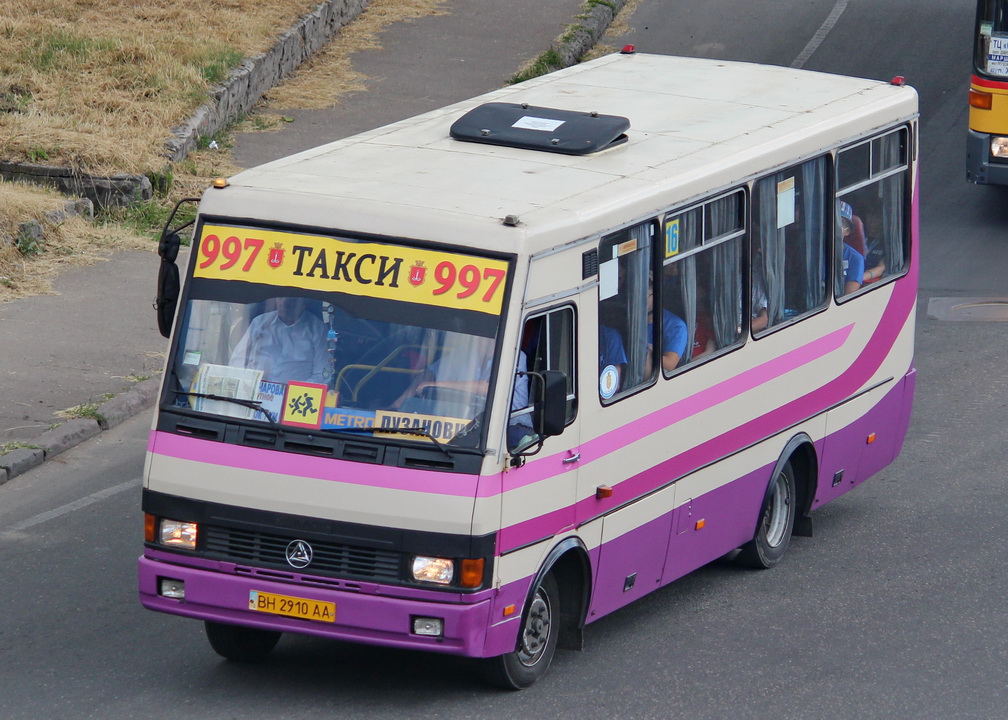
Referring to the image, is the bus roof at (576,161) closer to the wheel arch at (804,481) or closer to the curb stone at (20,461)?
the wheel arch at (804,481)

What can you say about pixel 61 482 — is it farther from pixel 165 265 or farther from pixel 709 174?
pixel 709 174

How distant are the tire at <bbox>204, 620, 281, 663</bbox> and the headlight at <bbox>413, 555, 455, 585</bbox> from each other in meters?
1.17

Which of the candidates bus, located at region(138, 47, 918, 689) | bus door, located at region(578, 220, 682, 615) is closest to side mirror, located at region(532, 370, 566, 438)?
bus, located at region(138, 47, 918, 689)

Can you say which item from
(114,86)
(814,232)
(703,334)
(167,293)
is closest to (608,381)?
(703,334)

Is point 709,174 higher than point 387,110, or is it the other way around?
point 709,174

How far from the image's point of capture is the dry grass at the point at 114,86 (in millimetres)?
16453

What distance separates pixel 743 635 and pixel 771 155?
105 inches

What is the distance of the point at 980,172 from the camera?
714 inches

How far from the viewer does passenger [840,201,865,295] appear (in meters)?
10.7

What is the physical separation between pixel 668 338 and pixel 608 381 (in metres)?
0.69

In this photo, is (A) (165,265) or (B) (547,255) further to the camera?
(A) (165,265)

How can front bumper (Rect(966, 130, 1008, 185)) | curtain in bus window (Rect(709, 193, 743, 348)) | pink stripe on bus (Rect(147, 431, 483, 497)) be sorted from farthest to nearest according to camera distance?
1. front bumper (Rect(966, 130, 1008, 185))
2. curtain in bus window (Rect(709, 193, 743, 348))
3. pink stripe on bus (Rect(147, 431, 483, 497))

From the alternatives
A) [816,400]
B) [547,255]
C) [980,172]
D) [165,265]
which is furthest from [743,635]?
[980,172]

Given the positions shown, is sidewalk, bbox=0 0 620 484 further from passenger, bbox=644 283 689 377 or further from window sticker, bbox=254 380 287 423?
passenger, bbox=644 283 689 377
